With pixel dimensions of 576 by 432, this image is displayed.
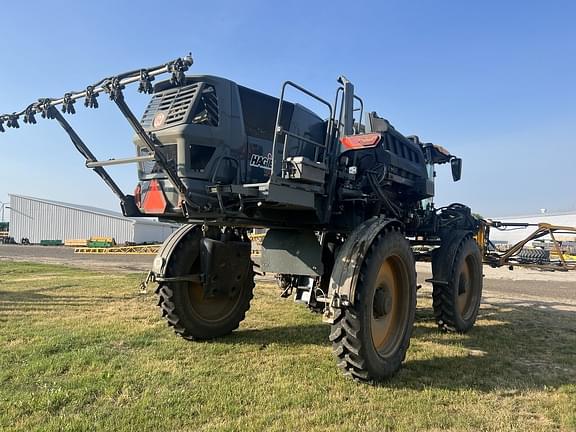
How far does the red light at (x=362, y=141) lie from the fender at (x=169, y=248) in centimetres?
242

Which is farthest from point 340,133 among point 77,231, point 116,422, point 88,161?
point 77,231

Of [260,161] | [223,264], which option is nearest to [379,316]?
[223,264]

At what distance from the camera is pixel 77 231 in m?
62.1

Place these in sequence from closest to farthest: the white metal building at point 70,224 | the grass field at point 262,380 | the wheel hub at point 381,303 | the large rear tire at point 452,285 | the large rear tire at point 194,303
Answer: the grass field at point 262,380 → the wheel hub at point 381,303 → the large rear tire at point 194,303 → the large rear tire at point 452,285 → the white metal building at point 70,224

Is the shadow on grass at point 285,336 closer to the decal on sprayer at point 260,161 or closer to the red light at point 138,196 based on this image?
the red light at point 138,196

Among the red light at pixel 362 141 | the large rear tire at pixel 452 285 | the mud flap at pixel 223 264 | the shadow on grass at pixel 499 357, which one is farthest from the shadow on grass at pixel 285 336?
the red light at pixel 362 141

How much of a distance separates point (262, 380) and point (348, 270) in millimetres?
1407

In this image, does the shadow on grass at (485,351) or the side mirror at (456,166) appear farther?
the side mirror at (456,166)

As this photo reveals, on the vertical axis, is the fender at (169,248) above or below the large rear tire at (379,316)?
above

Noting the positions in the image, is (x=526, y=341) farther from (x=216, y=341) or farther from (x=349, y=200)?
(x=216, y=341)

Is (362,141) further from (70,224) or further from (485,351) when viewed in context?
(70,224)

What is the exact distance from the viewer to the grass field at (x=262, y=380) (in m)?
3.80

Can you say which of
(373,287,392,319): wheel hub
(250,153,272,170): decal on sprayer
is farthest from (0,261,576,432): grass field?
(250,153,272,170): decal on sprayer

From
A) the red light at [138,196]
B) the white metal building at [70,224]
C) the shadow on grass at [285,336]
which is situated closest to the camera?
the red light at [138,196]
